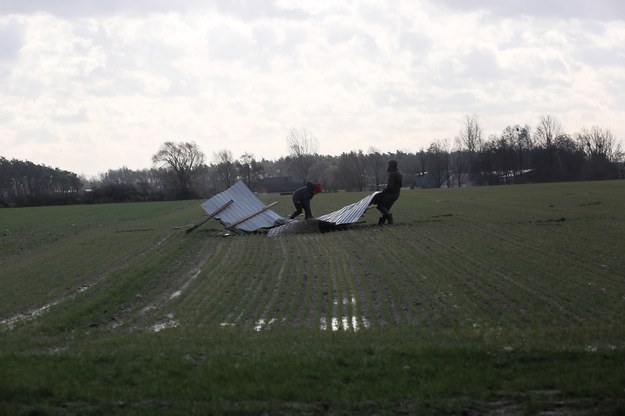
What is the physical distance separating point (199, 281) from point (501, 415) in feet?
32.3

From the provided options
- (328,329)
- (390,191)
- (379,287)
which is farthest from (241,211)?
(328,329)

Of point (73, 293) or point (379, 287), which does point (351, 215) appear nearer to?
point (379, 287)

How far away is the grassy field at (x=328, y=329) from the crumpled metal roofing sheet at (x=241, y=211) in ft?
20.6

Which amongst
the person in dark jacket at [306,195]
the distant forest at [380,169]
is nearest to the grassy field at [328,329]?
the person in dark jacket at [306,195]

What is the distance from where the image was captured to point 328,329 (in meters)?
9.83

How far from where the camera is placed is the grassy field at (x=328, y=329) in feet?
21.7

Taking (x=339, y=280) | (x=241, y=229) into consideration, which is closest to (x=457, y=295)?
(x=339, y=280)

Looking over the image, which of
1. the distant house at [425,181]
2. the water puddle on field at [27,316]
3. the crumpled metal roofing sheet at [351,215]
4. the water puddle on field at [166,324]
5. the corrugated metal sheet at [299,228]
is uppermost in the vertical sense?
the distant house at [425,181]

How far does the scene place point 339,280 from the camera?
46.9 feet

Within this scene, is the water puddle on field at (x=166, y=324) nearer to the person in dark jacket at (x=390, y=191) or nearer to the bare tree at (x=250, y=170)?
the person in dark jacket at (x=390, y=191)

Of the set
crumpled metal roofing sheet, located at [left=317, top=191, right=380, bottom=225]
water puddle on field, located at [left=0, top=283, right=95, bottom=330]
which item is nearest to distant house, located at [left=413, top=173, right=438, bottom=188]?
crumpled metal roofing sheet, located at [left=317, top=191, right=380, bottom=225]

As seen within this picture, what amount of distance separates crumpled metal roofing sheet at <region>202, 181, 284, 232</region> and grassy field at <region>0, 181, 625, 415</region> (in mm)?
6284

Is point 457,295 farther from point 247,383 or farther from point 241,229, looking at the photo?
point 241,229

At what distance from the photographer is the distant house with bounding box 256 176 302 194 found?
13075 centimetres
